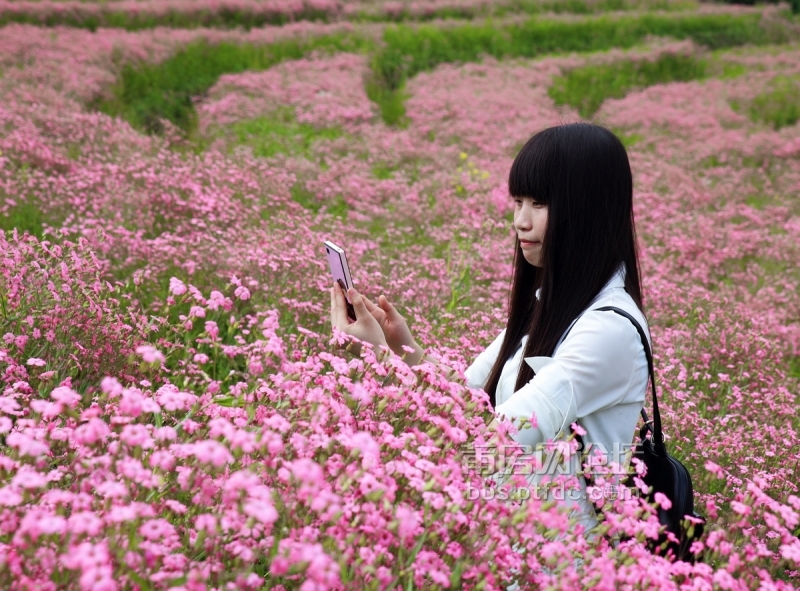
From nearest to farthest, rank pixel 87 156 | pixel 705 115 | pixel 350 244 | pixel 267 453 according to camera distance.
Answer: pixel 267 453 → pixel 350 244 → pixel 87 156 → pixel 705 115

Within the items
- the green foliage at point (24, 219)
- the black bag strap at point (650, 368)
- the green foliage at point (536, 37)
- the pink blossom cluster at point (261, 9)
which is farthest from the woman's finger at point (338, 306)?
the pink blossom cluster at point (261, 9)

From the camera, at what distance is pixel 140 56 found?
1653 centimetres

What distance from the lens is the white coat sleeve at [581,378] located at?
2.59 m

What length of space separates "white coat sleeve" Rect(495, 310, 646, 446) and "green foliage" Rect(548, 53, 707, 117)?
53.3 ft

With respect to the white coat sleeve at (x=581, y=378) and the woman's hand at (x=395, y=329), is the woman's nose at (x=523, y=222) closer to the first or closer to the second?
the white coat sleeve at (x=581, y=378)

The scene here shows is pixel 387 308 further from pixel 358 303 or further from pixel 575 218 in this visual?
pixel 575 218

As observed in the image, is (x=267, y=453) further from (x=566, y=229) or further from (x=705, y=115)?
(x=705, y=115)

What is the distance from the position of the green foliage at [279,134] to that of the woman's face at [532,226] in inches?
316

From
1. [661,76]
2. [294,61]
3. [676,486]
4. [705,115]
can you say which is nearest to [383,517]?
[676,486]

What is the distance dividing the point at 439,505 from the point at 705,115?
54.1 ft

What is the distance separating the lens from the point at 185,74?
1656 centimetres

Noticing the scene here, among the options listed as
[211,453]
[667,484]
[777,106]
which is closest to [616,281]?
[667,484]

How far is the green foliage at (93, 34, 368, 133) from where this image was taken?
13242mm

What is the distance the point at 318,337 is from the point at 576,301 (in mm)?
1913
